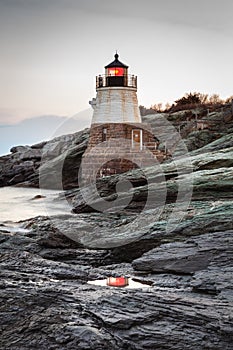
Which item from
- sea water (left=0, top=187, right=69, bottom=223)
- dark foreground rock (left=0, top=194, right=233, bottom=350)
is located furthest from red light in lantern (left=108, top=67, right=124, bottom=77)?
dark foreground rock (left=0, top=194, right=233, bottom=350)

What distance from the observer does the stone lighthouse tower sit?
2661 cm

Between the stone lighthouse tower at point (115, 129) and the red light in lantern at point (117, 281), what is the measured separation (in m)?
17.5

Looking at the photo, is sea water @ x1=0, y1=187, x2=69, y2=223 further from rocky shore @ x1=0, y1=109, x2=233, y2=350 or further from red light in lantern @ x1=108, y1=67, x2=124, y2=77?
red light in lantern @ x1=108, y1=67, x2=124, y2=77

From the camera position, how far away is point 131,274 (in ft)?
30.0

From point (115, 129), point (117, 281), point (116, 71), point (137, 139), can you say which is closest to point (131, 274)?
point (117, 281)

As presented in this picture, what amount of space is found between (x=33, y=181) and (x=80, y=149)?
13.2 feet

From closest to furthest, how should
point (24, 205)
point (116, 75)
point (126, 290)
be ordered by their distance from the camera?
point (126, 290) < point (24, 205) < point (116, 75)

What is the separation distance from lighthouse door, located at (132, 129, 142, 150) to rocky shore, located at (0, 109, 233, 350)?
11553 millimetres

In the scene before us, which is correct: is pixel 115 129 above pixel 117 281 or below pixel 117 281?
above

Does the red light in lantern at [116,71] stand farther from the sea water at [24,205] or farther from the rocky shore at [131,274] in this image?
the rocky shore at [131,274]

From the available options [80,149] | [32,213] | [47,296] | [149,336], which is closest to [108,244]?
[47,296]

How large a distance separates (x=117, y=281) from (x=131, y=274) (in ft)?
1.35

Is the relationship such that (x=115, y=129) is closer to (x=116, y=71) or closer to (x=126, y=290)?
(x=116, y=71)

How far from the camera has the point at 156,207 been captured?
44.8ft
